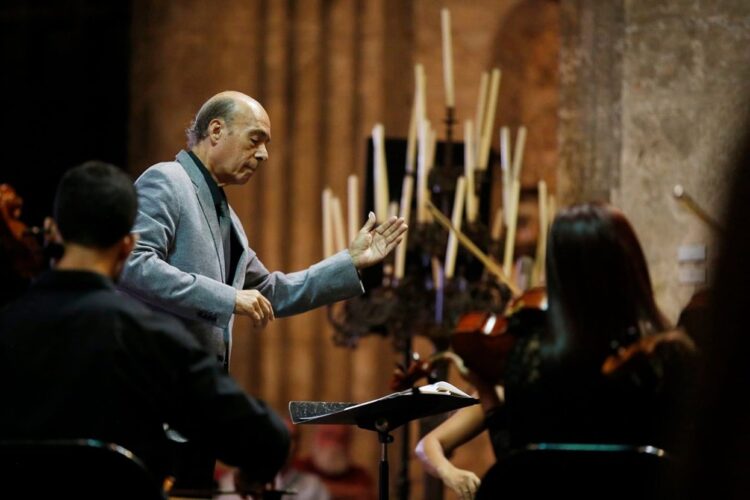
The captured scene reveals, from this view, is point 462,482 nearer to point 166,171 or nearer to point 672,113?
point 166,171

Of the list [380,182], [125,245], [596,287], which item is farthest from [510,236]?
[125,245]

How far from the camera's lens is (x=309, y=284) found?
161 inches

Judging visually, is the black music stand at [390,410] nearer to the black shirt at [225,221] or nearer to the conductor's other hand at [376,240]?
the conductor's other hand at [376,240]

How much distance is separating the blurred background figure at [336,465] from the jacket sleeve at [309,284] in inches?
86.3

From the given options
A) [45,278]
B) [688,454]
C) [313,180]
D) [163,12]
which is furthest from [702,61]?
[688,454]

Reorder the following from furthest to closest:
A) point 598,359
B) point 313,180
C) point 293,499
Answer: point 313,180 → point 293,499 → point 598,359

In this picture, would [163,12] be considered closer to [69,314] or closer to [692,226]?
[692,226]

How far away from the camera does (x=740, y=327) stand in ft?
3.84

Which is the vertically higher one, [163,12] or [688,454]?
[163,12]

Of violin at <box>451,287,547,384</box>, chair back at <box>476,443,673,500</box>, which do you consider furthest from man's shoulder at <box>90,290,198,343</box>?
violin at <box>451,287,547,384</box>

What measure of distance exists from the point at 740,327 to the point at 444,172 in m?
4.22

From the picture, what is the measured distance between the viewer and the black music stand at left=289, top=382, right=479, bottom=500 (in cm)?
322

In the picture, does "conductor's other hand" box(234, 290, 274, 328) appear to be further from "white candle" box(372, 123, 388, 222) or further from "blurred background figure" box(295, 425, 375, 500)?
"blurred background figure" box(295, 425, 375, 500)

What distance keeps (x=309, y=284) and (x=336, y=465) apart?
2.44m
